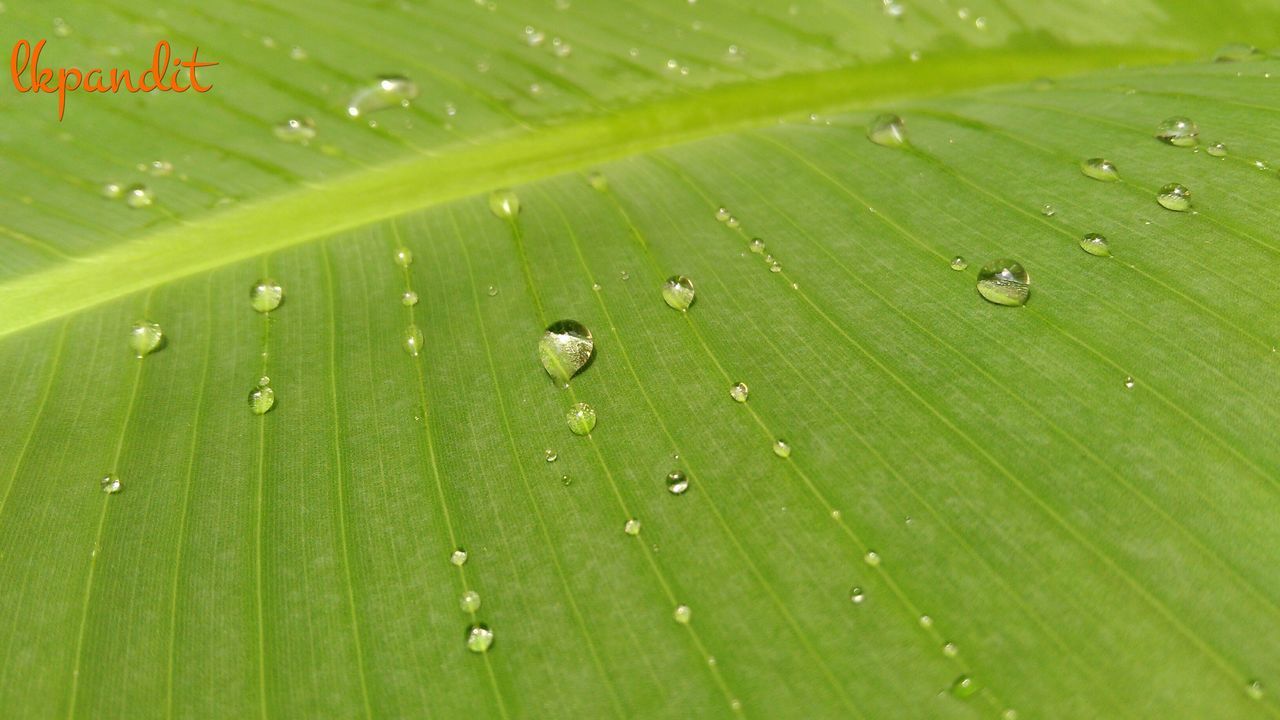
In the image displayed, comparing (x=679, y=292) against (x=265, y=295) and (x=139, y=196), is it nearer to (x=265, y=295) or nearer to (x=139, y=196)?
(x=265, y=295)

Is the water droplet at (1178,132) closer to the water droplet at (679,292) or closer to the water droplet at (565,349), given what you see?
the water droplet at (679,292)

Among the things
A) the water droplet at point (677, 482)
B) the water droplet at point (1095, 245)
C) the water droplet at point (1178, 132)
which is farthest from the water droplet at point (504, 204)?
the water droplet at point (1178, 132)

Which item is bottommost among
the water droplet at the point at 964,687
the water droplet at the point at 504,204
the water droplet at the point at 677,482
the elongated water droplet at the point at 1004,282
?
the water droplet at the point at 964,687

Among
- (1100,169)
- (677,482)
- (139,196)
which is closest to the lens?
(677,482)

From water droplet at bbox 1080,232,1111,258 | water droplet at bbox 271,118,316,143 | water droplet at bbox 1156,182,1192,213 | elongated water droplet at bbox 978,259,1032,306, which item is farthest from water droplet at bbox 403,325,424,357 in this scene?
water droplet at bbox 1156,182,1192,213

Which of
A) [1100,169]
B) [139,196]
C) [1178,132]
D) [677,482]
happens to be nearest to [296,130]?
[139,196]

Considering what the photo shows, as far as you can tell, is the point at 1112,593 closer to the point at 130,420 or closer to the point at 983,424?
the point at 983,424
